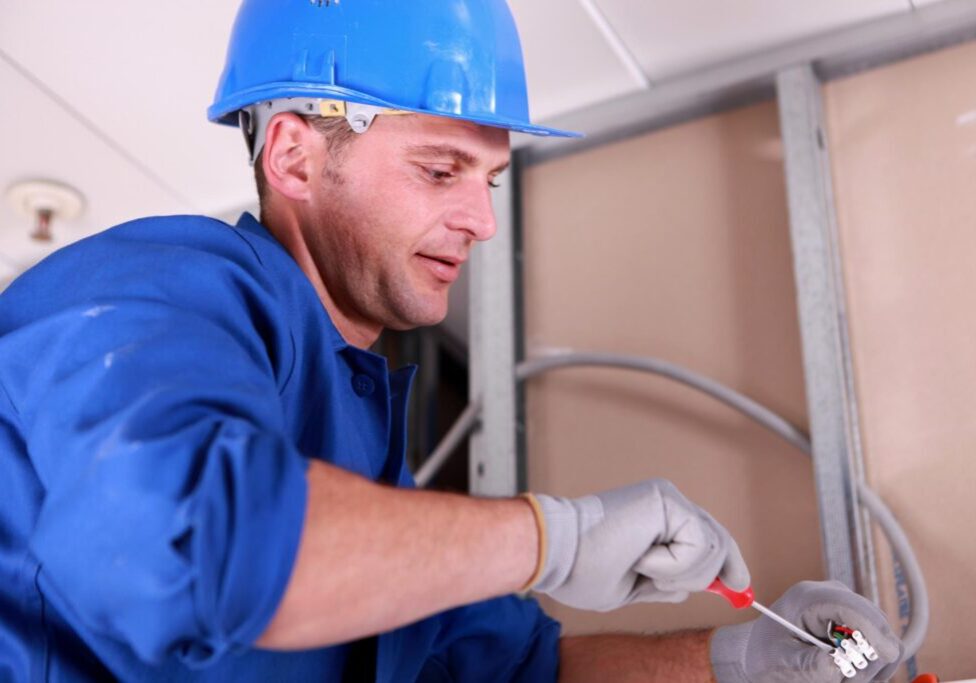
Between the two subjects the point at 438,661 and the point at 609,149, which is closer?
the point at 438,661

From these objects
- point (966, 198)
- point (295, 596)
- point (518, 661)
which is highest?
point (966, 198)

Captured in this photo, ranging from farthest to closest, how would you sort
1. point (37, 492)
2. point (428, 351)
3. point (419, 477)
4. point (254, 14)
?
point (428, 351)
point (419, 477)
point (254, 14)
point (37, 492)

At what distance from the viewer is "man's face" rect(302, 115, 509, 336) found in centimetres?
136

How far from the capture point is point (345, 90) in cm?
133

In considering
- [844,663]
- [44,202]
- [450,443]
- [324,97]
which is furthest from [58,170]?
[844,663]

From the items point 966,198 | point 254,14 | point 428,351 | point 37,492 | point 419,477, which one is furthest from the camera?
point 428,351

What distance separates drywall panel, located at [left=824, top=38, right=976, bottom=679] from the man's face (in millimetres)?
661

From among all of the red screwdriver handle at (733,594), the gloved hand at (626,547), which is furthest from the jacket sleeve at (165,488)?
the red screwdriver handle at (733,594)

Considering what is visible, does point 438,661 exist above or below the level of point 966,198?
below

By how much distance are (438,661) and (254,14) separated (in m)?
0.92

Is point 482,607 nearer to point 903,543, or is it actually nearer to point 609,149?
point 903,543

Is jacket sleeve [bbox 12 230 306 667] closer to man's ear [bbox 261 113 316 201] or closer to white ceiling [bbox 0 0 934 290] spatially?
man's ear [bbox 261 113 316 201]

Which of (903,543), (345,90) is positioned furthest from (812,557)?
(345,90)

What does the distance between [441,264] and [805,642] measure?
0.65 meters
